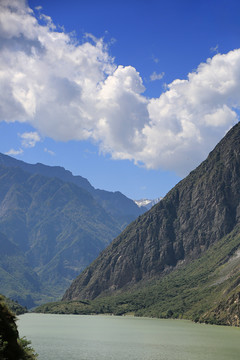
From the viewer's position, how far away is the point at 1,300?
180 ft

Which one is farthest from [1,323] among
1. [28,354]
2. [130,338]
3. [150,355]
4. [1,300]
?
[130,338]

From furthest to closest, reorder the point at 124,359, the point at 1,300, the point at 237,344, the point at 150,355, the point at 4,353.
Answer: the point at 237,344, the point at 150,355, the point at 124,359, the point at 1,300, the point at 4,353

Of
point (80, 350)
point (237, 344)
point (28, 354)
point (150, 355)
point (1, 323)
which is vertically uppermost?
point (1, 323)

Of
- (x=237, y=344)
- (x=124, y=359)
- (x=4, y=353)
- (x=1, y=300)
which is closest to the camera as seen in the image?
(x=4, y=353)

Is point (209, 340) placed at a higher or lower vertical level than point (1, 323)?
lower

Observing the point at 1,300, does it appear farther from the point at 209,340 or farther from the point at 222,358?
the point at 209,340

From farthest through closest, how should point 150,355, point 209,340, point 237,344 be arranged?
point 209,340, point 237,344, point 150,355

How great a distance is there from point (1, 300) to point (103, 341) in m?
89.8

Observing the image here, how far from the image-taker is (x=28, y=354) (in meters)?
57.2

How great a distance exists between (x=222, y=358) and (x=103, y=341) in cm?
4506

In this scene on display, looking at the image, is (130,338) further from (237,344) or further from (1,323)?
(1,323)

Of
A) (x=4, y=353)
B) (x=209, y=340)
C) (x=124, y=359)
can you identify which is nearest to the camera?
(x=4, y=353)

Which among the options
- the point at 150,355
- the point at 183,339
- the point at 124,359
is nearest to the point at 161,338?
the point at 183,339

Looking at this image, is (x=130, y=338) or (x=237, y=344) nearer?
(x=237, y=344)
